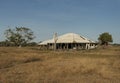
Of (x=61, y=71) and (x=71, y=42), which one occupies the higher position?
(x=71, y=42)

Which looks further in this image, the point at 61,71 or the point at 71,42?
the point at 71,42

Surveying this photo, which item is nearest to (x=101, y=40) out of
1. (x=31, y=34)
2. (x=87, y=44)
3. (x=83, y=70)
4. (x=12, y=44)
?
(x=31, y=34)

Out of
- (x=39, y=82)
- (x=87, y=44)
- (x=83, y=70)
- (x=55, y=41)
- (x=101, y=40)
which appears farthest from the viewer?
(x=101, y=40)

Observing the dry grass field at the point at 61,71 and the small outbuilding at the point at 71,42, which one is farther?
the small outbuilding at the point at 71,42

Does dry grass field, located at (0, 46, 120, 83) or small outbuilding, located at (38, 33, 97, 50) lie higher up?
small outbuilding, located at (38, 33, 97, 50)

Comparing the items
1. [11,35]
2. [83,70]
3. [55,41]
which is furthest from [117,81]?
[11,35]

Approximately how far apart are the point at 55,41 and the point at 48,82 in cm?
4731

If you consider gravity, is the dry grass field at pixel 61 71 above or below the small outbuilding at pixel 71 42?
below

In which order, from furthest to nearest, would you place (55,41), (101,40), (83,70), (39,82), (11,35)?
(101,40)
(11,35)
(55,41)
(83,70)
(39,82)

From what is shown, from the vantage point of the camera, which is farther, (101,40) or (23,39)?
(101,40)

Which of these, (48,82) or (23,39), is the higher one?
(23,39)

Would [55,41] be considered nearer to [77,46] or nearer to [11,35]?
[77,46]

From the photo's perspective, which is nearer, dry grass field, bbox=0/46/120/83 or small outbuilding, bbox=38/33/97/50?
dry grass field, bbox=0/46/120/83

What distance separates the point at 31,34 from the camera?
308 ft
